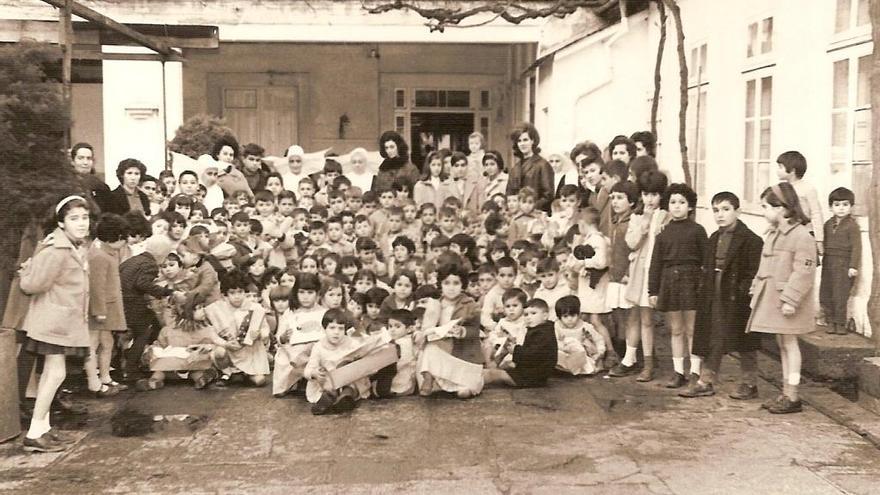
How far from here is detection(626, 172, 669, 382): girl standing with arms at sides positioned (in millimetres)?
8094

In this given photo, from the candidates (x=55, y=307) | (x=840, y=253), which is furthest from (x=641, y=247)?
(x=55, y=307)

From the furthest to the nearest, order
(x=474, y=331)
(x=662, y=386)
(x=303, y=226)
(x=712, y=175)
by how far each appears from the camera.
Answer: (x=712, y=175), (x=303, y=226), (x=474, y=331), (x=662, y=386)

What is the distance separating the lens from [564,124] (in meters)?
16.0

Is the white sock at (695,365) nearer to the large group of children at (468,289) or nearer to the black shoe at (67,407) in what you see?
the large group of children at (468,289)

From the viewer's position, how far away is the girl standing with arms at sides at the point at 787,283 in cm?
687

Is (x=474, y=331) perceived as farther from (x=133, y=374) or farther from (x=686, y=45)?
(x=686, y=45)

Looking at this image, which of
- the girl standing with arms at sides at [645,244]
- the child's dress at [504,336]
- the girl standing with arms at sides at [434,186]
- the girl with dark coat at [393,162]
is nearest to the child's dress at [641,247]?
the girl standing with arms at sides at [645,244]

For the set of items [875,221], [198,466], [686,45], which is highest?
[686,45]

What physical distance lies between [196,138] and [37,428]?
331 inches

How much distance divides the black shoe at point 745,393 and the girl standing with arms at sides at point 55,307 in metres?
4.24

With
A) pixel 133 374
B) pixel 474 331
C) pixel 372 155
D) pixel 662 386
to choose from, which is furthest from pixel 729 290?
pixel 372 155

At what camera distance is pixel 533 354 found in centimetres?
788

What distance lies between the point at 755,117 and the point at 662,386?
12.4 ft

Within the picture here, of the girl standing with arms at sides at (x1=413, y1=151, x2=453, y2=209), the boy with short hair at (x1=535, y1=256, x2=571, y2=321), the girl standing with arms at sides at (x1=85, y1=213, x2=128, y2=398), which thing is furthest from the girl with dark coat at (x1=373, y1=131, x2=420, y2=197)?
the girl standing with arms at sides at (x1=85, y1=213, x2=128, y2=398)
